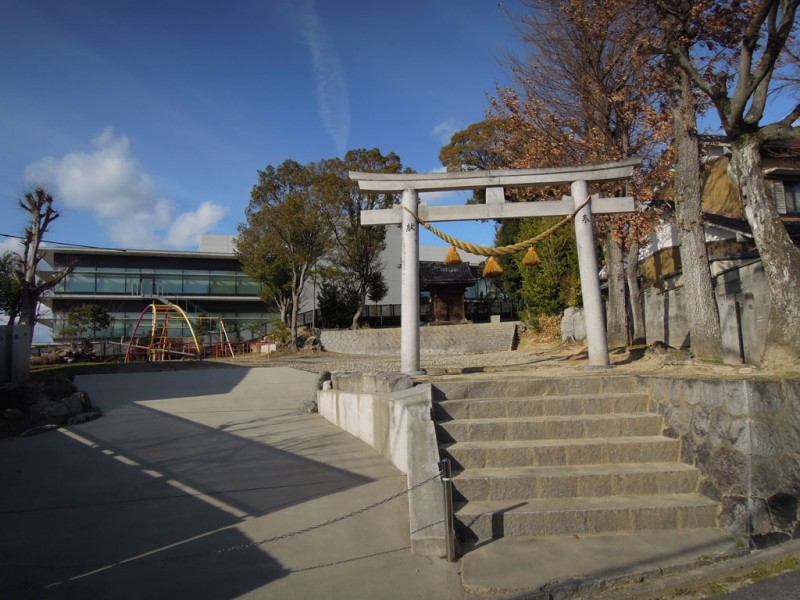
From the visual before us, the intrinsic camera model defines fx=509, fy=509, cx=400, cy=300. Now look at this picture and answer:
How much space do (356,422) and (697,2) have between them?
852cm

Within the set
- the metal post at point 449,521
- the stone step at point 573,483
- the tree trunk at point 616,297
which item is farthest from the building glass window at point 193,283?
the metal post at point 449,521

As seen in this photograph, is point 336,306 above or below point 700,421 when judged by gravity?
above

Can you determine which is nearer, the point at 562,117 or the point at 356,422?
the point at 356,422

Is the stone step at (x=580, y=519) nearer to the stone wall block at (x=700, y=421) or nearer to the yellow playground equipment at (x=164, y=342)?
the stone wall block at (x=700, y=421)

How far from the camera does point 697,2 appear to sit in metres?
8.14

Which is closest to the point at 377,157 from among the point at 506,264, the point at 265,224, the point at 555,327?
the point at 265,224

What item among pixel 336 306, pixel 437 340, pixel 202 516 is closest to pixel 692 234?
pixel 202 516

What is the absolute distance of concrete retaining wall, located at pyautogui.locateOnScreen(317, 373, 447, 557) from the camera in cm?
396

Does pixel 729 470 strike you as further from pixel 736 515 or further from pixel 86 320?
pixel 86 320

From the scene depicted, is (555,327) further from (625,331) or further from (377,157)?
(377,157)

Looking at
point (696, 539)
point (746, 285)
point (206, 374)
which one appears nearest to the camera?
point (696, 539)

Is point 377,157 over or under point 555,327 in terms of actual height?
over

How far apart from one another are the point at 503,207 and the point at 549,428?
390cm

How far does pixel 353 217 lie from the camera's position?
1059 inches
